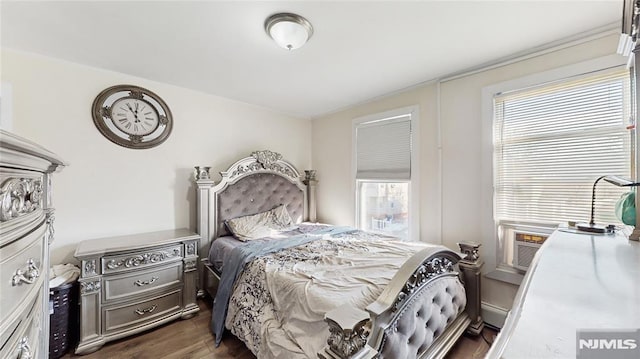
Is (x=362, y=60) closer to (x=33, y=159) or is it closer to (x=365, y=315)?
(x=365, y=315)

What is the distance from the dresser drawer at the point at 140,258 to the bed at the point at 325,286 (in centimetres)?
42

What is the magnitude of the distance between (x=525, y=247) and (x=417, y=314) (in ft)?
4.53

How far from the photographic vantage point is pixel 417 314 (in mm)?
1494

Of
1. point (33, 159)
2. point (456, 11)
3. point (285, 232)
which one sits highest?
point (456, 11)

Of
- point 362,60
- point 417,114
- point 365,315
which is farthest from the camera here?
point 417,114

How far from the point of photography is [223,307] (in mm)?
2098

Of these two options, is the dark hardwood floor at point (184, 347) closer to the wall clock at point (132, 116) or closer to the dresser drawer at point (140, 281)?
the dresser drawer at point (140, 281)

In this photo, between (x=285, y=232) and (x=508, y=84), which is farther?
(x=285, y=232)

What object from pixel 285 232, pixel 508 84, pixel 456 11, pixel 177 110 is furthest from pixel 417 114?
pixel 177 110

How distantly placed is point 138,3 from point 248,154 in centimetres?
209

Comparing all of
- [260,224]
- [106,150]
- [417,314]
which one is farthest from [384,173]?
[106,150]

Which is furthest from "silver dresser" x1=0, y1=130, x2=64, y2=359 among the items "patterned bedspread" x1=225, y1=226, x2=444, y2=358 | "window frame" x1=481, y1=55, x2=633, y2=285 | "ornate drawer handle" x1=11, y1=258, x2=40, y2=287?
"window frame" x1=481, y1=55, x2=633, y2=285

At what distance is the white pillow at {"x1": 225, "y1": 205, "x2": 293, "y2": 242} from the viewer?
9.20 feet

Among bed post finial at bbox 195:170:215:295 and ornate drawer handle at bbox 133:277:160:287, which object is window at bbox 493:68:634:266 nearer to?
bed post finial at bbox 195:170:215:295
